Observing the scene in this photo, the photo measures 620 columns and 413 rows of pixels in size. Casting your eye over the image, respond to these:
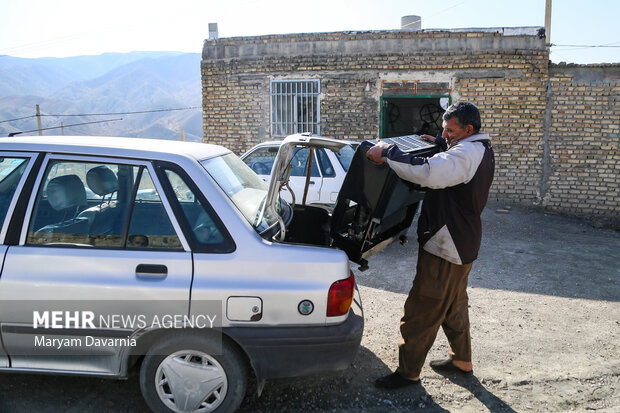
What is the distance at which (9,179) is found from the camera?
8.66 ft

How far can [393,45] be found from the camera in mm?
10234

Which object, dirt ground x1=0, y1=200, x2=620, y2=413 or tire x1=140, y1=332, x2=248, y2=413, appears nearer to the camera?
tire x1=140, y1=332, x2=248, y2=413

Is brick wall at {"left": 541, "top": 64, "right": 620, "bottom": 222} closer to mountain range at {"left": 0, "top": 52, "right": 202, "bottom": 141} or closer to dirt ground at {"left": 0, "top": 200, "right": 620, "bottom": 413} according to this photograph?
dirt ground at {"left": 0, "top": 200, "right": 620, "bottom": 413}

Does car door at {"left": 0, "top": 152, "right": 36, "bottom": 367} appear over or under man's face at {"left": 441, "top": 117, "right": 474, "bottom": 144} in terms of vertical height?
under

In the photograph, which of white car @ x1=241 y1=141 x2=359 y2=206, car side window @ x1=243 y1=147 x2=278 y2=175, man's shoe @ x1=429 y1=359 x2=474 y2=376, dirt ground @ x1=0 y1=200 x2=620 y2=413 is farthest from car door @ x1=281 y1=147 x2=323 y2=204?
man's shoe @ x1=429 y1=359 x2=474 y2=376

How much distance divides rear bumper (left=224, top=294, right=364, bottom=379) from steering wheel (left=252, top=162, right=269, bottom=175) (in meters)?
4.74

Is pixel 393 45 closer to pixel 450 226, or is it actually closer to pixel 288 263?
pixel 450 226

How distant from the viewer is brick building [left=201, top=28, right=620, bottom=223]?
382 inches

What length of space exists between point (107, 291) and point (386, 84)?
29.6 ft

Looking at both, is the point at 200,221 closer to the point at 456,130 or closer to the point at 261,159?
the point at 456,130

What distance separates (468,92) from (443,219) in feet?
26.4

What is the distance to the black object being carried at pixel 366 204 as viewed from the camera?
288cm

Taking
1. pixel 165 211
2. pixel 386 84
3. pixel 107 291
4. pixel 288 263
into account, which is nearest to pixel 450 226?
pixel 288 263

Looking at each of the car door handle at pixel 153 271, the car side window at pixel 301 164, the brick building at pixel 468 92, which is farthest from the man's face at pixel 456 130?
the brick building at pixel 468 92
